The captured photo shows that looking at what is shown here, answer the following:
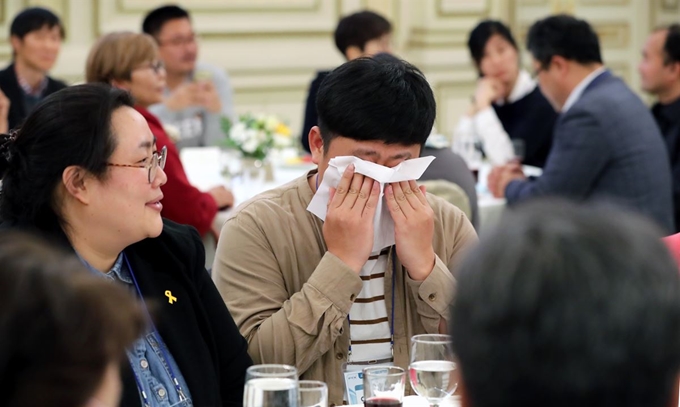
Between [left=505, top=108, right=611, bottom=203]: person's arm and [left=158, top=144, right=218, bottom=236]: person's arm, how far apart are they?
1.25 meters

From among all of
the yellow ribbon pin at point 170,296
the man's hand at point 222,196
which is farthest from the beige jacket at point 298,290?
the man's hand at point 222,196

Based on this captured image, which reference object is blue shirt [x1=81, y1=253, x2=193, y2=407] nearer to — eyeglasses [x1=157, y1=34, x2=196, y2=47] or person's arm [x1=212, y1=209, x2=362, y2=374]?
person's arm [x1=212, y1=209, x2=362, y2=374]

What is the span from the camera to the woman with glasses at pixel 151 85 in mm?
3723

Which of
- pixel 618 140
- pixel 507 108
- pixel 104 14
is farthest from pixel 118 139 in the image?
pixel 104 14

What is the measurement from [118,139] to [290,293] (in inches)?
20.6

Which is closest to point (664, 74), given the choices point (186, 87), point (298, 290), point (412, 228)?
point (186, 87)

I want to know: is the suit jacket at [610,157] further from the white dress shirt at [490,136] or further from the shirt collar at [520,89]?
the shirt collar at [520,89]

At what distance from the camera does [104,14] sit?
680 cm

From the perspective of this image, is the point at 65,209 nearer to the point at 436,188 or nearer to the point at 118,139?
the point at 118,139

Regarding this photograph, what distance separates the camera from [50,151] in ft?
6.46

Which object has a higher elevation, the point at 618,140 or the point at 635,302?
the point at 635,302

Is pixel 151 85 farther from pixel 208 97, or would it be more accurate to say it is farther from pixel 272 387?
pixel 272 387

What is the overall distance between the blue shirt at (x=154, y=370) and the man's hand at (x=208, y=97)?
349 cm

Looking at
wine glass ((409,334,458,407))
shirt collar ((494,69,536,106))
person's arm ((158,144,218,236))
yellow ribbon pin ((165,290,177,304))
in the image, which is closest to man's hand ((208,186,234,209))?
person's arm ((158,144,218,236))
